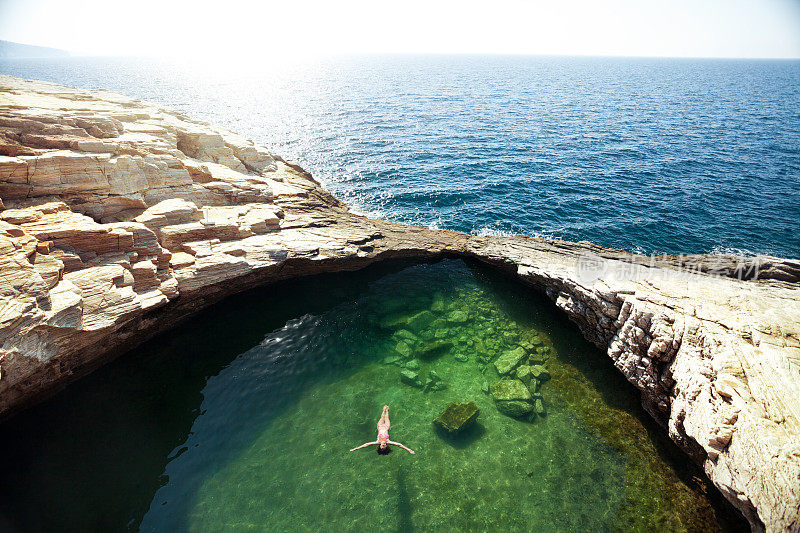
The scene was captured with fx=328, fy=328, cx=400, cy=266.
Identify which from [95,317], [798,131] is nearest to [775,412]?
[95,317]

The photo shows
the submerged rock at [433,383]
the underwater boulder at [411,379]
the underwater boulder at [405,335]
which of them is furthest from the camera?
the underwater boulder at [405,335]

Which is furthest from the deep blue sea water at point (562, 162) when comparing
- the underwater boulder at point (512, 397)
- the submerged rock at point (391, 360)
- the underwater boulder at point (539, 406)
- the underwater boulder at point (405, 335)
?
the underwater boulder at point (539, 406)

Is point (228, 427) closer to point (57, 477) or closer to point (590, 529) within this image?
point (57, 477)

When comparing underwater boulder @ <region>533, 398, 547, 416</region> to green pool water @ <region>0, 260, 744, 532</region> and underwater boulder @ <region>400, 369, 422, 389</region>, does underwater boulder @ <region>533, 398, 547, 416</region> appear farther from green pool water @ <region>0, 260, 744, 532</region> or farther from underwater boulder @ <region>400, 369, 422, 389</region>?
underwater boulder @ <region>400, 369, 422, 389</region>

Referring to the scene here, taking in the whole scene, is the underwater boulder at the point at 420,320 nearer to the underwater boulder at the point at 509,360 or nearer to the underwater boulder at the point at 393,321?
the underwater boulder at the point at 393,321

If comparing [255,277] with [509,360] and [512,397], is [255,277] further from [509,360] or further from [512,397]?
[512,397]
